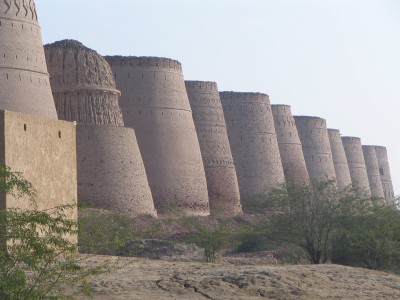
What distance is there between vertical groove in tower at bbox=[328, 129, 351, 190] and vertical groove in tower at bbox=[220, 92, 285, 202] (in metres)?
9.12

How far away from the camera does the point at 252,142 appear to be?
31.9m

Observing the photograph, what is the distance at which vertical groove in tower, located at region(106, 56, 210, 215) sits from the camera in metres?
25.9

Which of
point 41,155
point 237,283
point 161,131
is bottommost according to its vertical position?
point 237,283

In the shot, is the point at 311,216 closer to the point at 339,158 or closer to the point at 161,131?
the point at 161,131

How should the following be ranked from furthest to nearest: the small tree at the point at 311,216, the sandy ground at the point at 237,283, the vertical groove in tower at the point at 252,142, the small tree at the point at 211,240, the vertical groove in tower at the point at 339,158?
the vertical groove in tower at the point at 339,158, the vertical groove in tower at the point at 252,142, the small tree at the point at 211,240, the small tree at the point at 311,216, the sandy ground at the point at 237,283

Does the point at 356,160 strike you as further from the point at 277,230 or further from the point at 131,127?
the point at 277,230

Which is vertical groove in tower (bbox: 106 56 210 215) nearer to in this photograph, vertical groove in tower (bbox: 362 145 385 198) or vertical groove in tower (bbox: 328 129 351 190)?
vertical groove in tower (bbox: 328 129 351 190)

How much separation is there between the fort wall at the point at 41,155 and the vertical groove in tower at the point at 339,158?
26.8 meters

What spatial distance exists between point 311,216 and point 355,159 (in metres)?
25.9

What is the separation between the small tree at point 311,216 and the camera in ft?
62.2

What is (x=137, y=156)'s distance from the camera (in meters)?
23.7

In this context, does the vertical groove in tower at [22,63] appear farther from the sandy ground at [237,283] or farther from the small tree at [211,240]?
the sandy ground at [237,283]

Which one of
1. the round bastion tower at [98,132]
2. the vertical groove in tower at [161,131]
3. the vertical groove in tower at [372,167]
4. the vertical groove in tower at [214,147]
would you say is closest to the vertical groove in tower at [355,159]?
the vertical groove in tower at [372,167]

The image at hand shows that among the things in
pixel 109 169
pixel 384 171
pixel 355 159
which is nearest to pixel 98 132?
pixel 109 169
